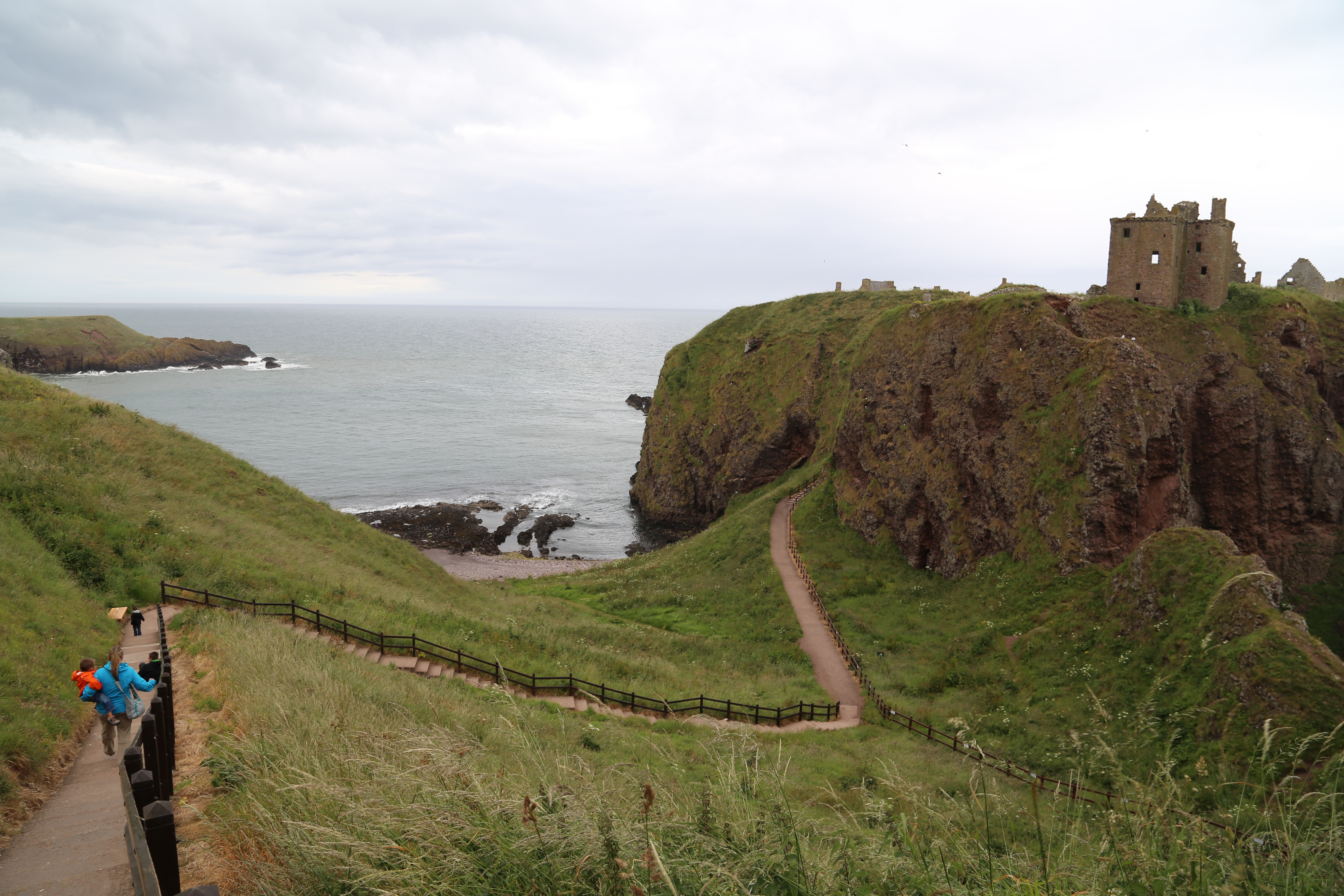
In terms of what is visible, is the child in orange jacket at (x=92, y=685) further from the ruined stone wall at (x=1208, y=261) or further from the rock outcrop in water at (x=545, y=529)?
the rock outcrop in water at (x=545, y=529)

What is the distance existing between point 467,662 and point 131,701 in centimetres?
980

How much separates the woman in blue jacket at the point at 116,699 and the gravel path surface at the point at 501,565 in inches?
1442

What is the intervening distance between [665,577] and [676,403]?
29.9 meters

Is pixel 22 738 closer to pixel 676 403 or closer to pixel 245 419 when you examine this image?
pixel 676 403

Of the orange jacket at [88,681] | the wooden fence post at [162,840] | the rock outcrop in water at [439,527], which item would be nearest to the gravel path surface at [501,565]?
the rock outcrop in water at [439,527]

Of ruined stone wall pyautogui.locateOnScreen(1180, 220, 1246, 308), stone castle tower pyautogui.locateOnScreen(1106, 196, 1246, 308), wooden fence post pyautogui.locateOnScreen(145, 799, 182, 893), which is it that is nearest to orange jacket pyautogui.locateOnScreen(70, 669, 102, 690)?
wooden fence post pyautogui.locateOnScreen(145, 799, 182, 893)

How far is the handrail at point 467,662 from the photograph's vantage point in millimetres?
20141

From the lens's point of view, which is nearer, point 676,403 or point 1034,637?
point 1034,637

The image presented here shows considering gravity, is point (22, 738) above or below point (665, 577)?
above

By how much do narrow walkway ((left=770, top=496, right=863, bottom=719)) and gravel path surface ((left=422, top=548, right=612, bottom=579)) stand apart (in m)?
15.7

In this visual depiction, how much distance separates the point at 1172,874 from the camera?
4.88m

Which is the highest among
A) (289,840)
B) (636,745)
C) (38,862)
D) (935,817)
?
(935,817)

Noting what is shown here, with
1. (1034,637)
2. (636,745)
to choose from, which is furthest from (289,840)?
(1034,637)

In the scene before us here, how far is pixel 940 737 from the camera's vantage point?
21.7 metres
